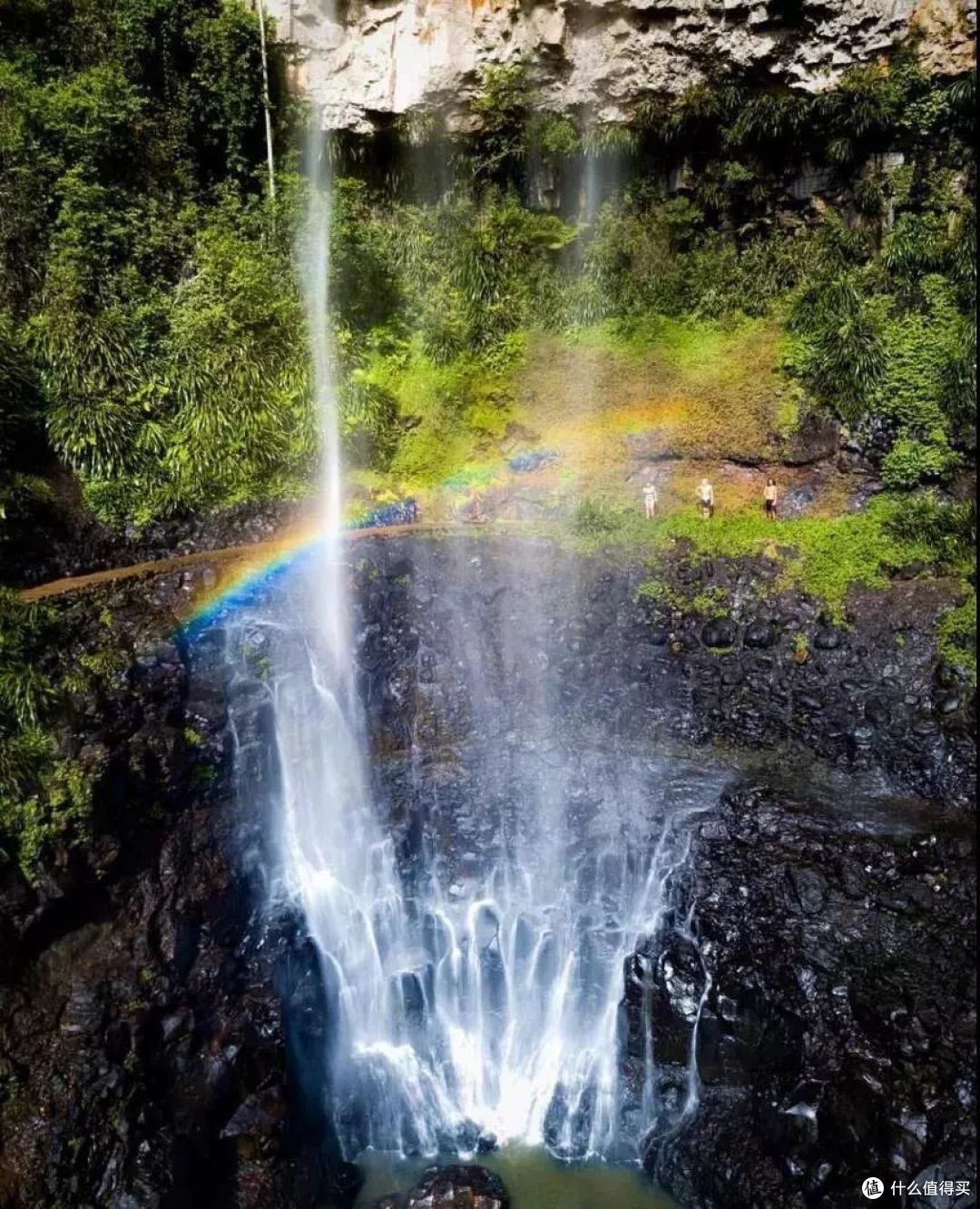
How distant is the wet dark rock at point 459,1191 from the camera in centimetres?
985

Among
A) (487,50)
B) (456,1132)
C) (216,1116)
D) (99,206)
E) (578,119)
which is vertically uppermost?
(487,50)

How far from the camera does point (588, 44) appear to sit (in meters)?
17.1

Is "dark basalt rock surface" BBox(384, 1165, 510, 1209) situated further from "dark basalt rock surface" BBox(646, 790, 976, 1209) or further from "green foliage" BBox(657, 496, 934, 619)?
"green foliage" BBox(657, 496, 934, 619)

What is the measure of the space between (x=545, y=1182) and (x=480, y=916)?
331 cm

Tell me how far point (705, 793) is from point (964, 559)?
5.74 meters

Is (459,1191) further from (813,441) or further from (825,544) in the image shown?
(813,441)

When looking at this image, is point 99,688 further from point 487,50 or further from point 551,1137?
point 487,50

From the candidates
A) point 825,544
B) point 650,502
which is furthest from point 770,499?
point 650,502

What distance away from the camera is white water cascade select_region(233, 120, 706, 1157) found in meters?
11.3

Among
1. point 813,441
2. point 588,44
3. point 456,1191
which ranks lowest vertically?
point 456,1191

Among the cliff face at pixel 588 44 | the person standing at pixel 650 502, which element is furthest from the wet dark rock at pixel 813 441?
the cliff face at pixel 588 44

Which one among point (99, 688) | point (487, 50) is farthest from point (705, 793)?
point (487, 50)

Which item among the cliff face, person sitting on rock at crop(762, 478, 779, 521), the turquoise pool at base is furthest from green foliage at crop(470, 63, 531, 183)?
the turquoise pool at base

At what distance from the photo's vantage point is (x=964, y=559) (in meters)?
13.6
